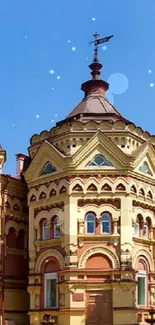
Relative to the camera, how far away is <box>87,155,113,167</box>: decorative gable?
93.5 ft

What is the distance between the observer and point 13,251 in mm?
31281

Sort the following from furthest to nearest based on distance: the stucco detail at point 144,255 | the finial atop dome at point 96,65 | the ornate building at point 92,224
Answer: the finial atop dome at point 96,65 → the stucco detail at point 144,255 → the ornate building at point 92,224

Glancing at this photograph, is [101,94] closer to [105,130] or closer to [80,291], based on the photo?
[105,130]

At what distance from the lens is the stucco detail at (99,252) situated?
27.2 meters

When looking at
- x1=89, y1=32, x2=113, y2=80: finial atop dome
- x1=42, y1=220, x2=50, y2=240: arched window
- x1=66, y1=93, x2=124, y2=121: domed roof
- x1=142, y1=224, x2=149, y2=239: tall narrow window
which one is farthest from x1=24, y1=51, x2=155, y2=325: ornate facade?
x1=89, y1=32, x2=113, y2=80: finial atop dome

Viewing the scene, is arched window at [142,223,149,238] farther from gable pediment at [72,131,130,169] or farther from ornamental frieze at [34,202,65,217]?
ornamental frieze at [34,202,65,217]

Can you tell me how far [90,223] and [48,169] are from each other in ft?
12.8

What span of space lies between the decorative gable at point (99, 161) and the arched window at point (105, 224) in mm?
2549

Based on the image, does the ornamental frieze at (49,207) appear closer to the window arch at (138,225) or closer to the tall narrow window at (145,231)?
the window arch at (138,225)

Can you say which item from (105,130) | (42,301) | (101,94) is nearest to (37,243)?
(42,301)

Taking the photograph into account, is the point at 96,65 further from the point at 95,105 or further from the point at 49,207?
the point at 49,207

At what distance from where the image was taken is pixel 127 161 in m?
28.2

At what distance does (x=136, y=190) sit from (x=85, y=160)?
9.75 ft

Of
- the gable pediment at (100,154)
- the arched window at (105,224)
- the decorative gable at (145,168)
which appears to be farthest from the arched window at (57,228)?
the decorative gable at (145,168)
